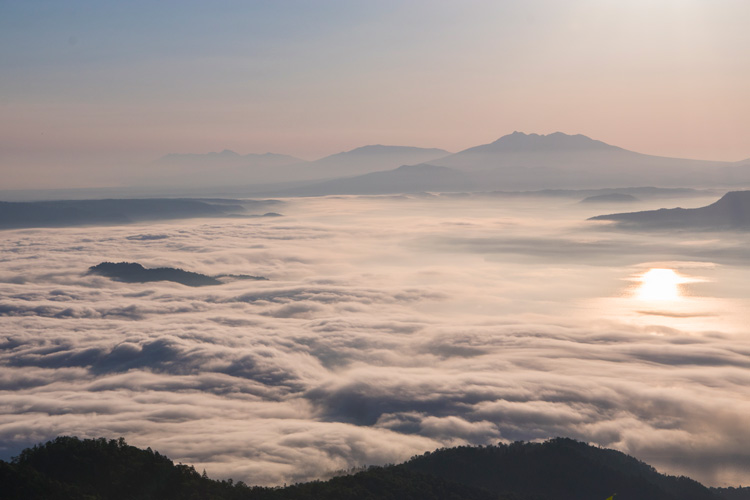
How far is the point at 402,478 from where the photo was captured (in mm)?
52719

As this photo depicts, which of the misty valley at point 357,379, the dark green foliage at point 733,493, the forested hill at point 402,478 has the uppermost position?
the forested hill at point 402,478

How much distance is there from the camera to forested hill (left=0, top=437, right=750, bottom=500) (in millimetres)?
44000

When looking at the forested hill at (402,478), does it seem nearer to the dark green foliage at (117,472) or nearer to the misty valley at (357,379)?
the dark green foliage at (117,472)

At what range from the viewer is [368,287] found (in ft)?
631

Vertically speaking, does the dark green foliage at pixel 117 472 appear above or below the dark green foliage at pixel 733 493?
above

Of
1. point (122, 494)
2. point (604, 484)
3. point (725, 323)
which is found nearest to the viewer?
point (122, 494)

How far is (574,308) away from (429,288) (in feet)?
145

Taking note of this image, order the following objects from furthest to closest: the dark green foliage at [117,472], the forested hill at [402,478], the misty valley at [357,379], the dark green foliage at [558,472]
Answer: the misty valley at [357,379], the dark green foliage at [558,472], the dark green foliage at [117,472], the forested hill at [402,478]

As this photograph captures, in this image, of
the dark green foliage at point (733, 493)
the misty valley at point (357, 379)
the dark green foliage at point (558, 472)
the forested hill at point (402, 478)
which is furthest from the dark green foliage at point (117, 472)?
the dark green foliage at point (733, 493)

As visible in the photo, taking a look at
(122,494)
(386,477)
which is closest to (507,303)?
(386,477)

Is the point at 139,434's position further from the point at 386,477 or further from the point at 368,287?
the point at 368,287

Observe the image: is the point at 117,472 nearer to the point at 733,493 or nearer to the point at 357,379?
the point at 733,493

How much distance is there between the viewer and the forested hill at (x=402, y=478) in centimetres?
4400

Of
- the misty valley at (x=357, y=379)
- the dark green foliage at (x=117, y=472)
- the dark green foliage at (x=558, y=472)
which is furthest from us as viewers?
the misty valley at (x=357, y=379)
